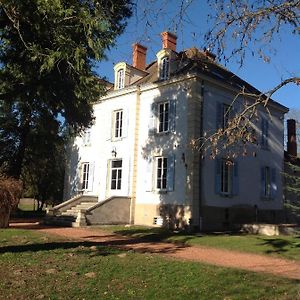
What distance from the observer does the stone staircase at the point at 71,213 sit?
21.8 metres

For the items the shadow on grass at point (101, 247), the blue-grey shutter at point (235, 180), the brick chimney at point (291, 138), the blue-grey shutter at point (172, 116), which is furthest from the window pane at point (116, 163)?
the brick chimney at point (291, 138)

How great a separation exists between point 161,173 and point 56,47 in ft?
41.3

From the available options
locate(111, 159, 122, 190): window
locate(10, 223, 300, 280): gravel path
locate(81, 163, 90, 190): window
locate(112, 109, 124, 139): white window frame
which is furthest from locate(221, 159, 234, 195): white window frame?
locate(81, 163, 90, 190): window

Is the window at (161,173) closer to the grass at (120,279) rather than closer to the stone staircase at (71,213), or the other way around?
the stone staircase at (71,213)

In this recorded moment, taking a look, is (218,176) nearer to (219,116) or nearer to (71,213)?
(219,116)

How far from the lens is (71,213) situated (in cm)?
2425

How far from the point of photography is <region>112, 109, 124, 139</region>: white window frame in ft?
85.3

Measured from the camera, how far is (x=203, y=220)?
848 inches

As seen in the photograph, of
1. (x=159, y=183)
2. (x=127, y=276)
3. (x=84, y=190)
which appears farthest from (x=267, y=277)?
(x=84, y=190)

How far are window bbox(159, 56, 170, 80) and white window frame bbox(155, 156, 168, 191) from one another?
446 centimetres

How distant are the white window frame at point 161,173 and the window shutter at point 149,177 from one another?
0.28 m

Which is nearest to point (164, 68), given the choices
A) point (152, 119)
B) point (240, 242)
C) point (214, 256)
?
point (152, 119)

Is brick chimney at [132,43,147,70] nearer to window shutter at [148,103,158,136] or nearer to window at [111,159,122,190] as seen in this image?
window shutter at [148,103,158,136]

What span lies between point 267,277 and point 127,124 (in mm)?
16387
